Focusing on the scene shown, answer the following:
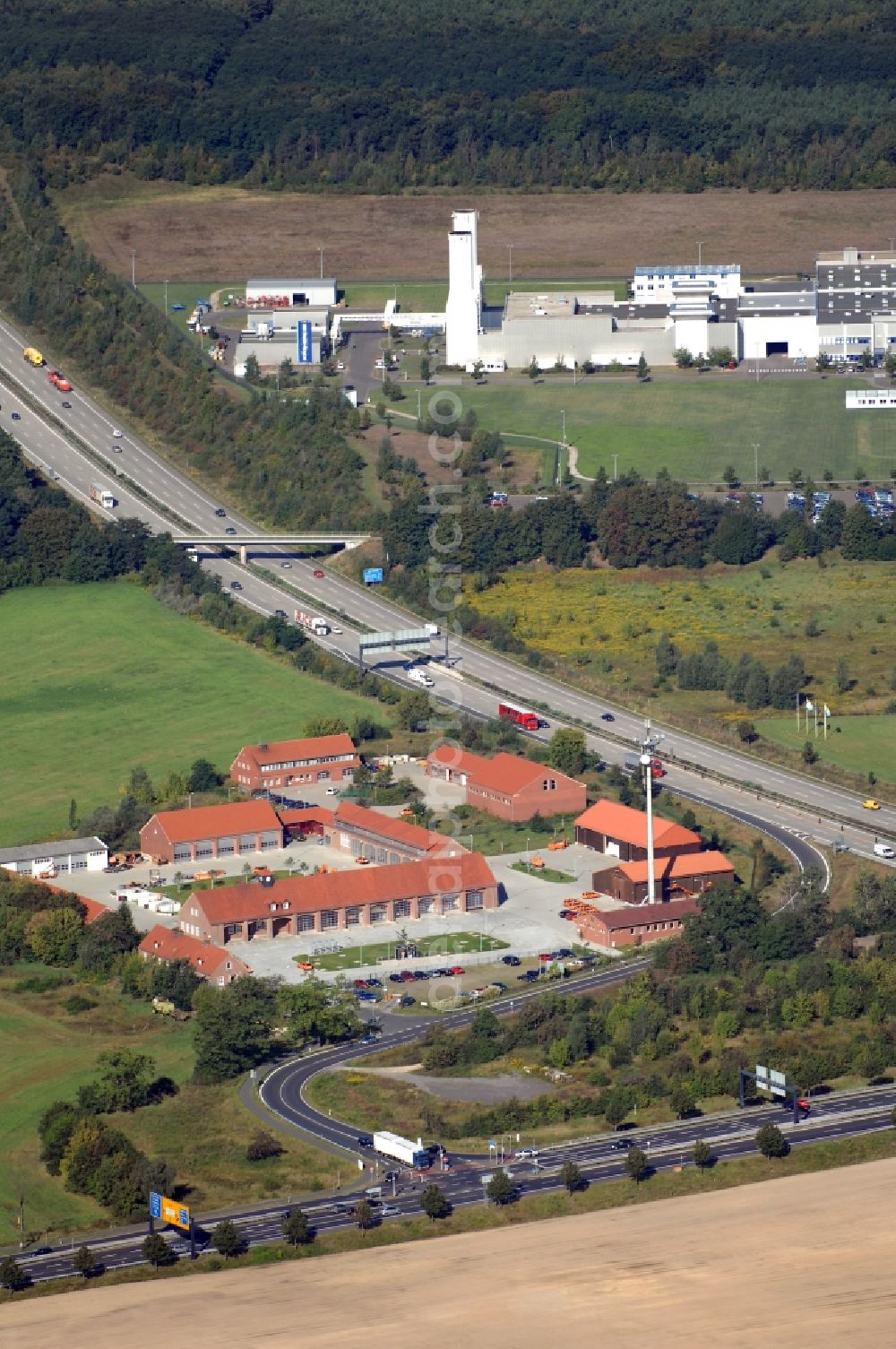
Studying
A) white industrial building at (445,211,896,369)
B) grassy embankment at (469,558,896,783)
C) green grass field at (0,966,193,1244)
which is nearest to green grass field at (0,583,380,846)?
grassy embankment at (469,558,896,783)

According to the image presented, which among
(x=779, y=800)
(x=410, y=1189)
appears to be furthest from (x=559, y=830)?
(x=410, y=1189)

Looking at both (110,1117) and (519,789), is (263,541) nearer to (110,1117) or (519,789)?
(519,789)

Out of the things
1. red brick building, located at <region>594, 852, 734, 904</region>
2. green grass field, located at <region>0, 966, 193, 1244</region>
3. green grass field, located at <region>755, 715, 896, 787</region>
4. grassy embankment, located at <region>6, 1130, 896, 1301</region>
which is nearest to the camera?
grassy embankment, located at <region>6, 1130, 896, 1301</region>

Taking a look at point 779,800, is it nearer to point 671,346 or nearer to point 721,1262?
point 721,1262

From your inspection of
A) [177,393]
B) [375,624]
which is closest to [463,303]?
[177,393]

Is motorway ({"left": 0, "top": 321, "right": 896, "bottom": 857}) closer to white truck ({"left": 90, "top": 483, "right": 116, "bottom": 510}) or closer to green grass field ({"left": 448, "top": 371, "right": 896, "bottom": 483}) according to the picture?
white truck ({"left": 90, "top": 483, "right": 116, "bottom": 510})

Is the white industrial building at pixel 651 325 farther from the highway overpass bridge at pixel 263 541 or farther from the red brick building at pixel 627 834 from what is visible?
the red brick building at pixel 627 834

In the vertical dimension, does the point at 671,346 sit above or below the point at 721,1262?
above
